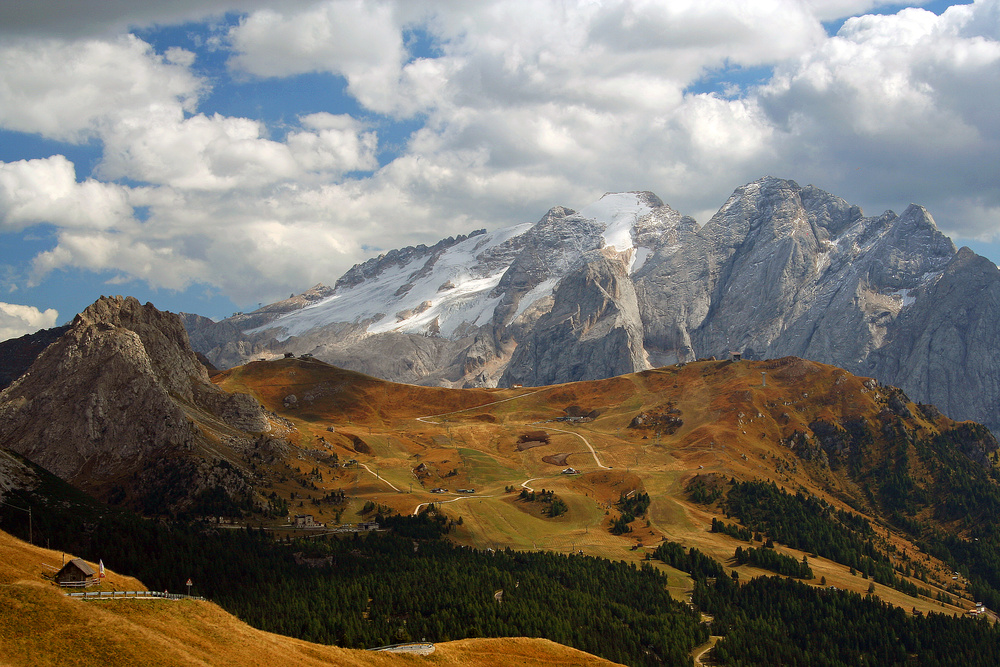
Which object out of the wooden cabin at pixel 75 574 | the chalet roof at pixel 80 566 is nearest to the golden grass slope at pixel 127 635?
the wooden cabin at pixel 75 574

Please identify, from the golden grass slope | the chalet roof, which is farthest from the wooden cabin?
the golden grass slope

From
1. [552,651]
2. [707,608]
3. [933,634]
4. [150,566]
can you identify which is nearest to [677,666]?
[707,608]

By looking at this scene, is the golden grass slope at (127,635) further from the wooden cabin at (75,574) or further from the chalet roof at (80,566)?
the chalet roof at (80,566)

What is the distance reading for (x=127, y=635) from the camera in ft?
253

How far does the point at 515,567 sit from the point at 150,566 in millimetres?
75586

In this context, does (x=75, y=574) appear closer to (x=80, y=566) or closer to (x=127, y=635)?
(x=80, y=566)

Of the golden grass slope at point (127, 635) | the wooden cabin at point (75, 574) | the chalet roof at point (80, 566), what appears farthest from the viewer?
the chalet roof at point (80, 566)

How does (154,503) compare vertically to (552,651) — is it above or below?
above

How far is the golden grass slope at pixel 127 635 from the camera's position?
72875 mm

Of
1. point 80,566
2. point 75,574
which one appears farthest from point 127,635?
point 75,574

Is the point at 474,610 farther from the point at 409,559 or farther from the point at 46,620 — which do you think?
the point at 46,620

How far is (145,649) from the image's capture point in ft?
251

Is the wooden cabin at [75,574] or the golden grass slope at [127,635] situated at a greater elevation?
the wooden cabin at [75,574]

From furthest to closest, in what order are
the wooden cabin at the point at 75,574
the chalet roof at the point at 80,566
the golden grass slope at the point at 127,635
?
the chalet roof at the point at 80,566 → the wooden cabin at the point at 75,574 → the golden grass slope at the point at 127,635
